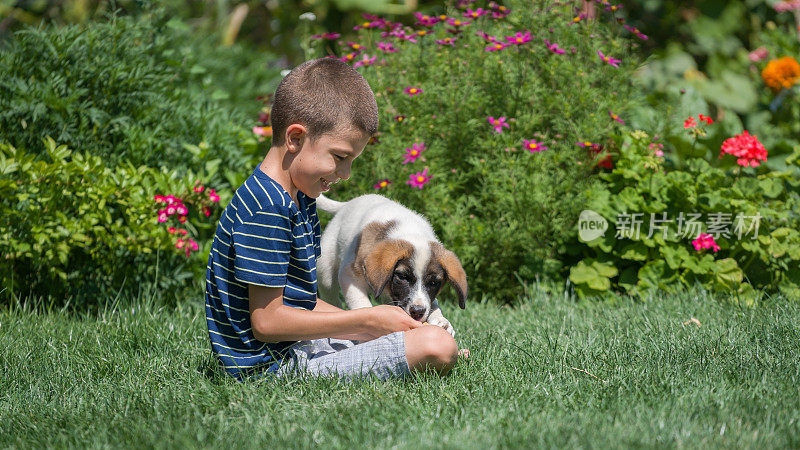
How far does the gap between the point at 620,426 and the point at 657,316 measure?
5.80 ft

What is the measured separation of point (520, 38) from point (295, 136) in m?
2.56

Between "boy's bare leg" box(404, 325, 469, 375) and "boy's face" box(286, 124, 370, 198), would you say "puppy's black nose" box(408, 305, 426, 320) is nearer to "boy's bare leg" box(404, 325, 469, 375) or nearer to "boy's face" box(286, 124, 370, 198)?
"boy's bare leg" box(404, 325, 469, 375)

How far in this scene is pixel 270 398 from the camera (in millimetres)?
2746

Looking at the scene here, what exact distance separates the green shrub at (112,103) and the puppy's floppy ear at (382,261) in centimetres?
194

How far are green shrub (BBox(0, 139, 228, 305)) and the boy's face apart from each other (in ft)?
6.40

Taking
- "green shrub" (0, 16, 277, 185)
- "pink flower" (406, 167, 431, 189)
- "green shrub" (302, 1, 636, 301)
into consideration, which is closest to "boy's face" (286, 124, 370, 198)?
"pink flower" (406, 167, 431, 189)

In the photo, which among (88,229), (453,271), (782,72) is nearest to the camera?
(453,271)

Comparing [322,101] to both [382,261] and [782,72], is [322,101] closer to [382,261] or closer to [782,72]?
[382,261]

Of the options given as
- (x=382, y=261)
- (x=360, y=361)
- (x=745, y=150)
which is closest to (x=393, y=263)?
(x=382, y=261)

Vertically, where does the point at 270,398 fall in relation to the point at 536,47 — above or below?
below

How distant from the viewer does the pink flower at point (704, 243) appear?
4641 millimetres

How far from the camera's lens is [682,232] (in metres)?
4.78

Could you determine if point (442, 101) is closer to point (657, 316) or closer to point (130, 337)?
point (657, 316)

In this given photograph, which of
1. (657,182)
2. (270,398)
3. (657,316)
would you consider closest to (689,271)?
(657,182)
